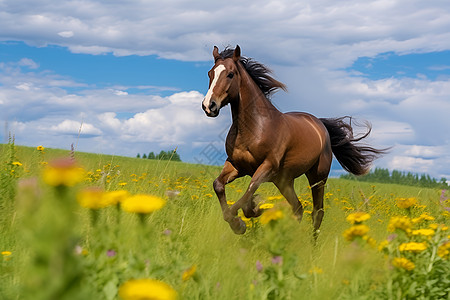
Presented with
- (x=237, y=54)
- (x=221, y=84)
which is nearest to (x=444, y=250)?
(x=221, y=84)

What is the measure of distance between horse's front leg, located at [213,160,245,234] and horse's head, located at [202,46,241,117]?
79cm

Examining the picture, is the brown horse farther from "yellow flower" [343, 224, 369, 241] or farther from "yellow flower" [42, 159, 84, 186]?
"yellow flower" [42, 159, 84, 186]

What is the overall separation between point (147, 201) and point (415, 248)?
182 cm

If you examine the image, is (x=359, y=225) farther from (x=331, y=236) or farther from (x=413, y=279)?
(x=331, y=236)

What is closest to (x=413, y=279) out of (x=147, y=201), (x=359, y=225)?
(x=359, y=225)

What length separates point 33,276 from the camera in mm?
1041

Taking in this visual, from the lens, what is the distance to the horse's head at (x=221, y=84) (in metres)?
4.96

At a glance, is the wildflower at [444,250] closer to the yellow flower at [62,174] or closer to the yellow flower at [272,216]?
the yellow flower at [272,216]

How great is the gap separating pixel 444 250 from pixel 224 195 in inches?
109

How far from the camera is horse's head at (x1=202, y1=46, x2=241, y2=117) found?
4965 millimetres

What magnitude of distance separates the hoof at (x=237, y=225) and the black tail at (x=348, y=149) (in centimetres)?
349

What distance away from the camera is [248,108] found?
5465mm

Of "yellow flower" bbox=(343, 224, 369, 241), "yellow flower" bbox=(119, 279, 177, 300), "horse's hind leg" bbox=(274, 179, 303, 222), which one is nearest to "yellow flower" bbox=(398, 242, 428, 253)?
"yellow flower" bbox=(343, 224, 369, 241)

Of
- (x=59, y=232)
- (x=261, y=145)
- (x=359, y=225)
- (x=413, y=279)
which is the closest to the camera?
(x=59, y=232)
